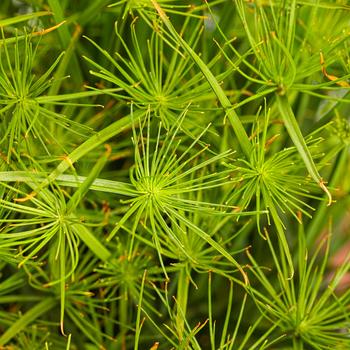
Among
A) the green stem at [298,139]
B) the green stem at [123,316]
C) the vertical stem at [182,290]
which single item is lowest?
the green stem at [123,316]

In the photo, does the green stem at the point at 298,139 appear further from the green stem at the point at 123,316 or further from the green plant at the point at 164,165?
the green stem at the point at 123,316

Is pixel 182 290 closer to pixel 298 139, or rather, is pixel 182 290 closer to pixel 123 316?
pixel 123 316

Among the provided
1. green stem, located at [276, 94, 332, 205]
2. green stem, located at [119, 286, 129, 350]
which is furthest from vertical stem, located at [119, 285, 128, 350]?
green stem, located at [276, 94, 332, 205]

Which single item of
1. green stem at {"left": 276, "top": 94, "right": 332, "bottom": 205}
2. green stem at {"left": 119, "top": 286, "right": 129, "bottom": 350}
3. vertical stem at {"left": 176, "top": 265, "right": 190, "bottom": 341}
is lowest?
green stem at {"left": 119, "top": 286, "right": 129, "bottom": 350}

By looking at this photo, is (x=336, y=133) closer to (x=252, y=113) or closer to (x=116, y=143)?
(x=252, y=113)

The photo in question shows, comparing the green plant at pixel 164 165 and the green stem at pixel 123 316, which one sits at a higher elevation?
the green plant at pixel 164 165

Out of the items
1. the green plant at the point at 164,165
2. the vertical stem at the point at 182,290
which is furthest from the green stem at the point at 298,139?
the vertical stem at the point at 182,290

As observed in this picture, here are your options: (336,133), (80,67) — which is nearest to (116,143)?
(80,67)

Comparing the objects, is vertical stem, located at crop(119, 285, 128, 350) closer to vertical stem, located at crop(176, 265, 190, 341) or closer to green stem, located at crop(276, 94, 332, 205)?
vertical stem, located at crop(176, 265, 190, 341)

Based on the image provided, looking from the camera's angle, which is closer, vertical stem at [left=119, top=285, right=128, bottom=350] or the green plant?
the green plant
